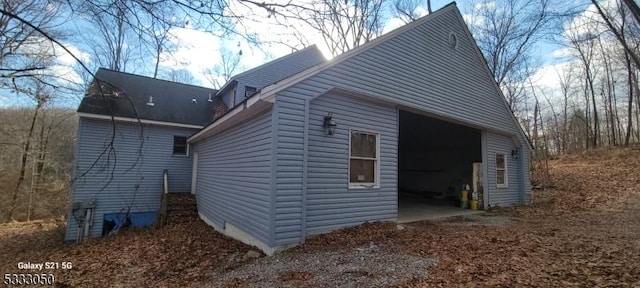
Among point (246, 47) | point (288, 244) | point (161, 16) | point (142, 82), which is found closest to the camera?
point (161, 16)

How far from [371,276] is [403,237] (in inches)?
85.0

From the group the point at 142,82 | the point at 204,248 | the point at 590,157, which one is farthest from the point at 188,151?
the point at 590,157

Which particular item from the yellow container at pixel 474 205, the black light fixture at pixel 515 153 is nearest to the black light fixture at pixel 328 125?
the yellow container at pixel 474 205

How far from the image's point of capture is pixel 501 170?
11.6 metres

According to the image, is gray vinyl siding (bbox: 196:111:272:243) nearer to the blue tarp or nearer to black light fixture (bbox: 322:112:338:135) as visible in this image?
black light fixture (bbox: 322:112:338:135)

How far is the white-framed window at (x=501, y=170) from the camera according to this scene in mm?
11438

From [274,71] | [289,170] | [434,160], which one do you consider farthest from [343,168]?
[274,71]

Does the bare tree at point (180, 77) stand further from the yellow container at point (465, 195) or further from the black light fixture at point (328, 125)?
the yellow container at point (465, 195)

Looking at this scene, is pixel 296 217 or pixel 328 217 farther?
pixel 328 217

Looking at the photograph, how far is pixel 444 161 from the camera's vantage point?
14.6 m

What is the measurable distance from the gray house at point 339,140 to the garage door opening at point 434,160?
0.20 m

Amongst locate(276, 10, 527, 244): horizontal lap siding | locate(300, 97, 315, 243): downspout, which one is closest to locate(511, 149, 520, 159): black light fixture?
locate(276, 10, 527, 244): horizontal lap siding

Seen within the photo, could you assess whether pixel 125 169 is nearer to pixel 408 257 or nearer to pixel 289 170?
pixel 289 170

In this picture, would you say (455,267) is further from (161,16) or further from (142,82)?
(142,82)
